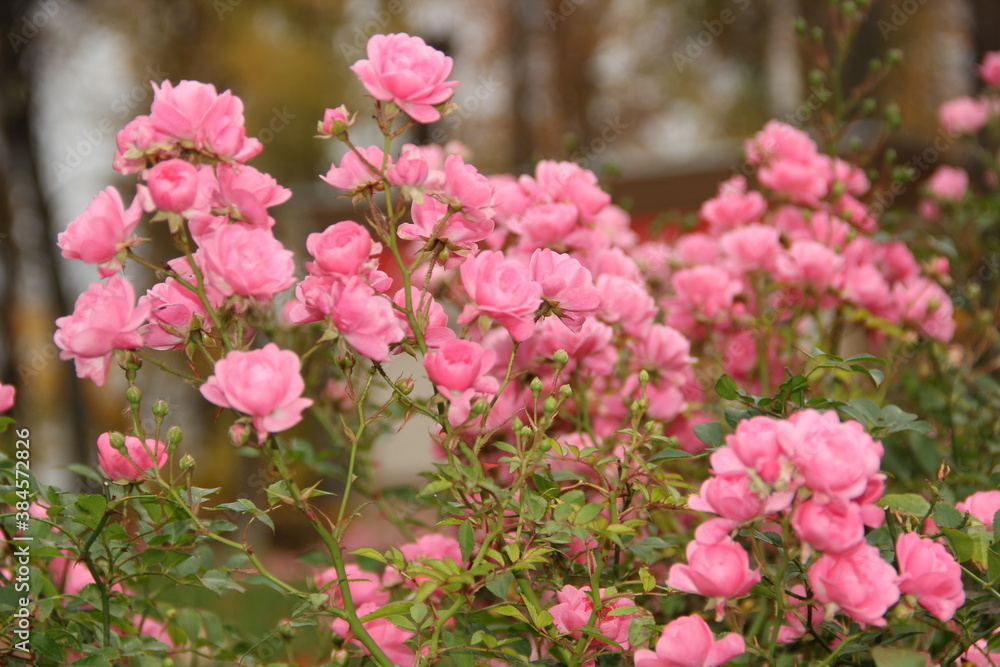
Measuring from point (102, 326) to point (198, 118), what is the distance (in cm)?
23

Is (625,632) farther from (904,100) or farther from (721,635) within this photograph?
(904,100)

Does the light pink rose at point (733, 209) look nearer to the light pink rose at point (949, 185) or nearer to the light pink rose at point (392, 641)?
the light pink rose at point (949, 185)

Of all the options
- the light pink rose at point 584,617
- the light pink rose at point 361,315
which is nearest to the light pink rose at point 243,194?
the light pink rose at point 361,315

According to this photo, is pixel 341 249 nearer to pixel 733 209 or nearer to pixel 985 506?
pixel 985 506

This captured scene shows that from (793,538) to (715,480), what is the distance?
108 millimetres

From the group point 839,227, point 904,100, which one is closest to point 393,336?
A: point 839,227

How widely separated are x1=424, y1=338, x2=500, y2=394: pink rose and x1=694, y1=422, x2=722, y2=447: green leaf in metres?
0.29

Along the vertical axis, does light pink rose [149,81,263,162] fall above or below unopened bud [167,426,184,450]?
above

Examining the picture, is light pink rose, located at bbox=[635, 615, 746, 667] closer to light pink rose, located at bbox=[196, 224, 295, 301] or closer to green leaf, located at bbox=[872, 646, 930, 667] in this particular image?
green leaf, located at bbox=[872, 646, 930, 667]

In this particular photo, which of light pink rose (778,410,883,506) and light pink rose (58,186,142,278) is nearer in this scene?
light pink rose (778,410,883,506)

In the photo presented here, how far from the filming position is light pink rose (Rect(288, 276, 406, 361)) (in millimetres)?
862

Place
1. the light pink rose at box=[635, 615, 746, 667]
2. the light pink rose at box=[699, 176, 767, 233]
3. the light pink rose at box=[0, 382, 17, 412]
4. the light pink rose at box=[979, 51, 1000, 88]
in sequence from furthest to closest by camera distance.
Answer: the light pink rose at box=[979, 51, 1000, 88]
the light pink rose at box=[699, 176, 767, 233]
the light pink rose at box=[0, 382, 17, 412]
the light pink rose at box=[635, 615, 746, 667]

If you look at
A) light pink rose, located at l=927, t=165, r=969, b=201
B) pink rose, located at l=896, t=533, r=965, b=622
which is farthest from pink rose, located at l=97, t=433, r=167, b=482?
light pink rose, located at l=927, t=165, r=969, b=201

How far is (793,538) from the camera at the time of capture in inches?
33.8
